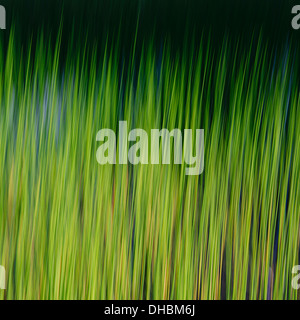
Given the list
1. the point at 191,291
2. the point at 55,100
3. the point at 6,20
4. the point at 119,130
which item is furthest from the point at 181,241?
the point at 6,20

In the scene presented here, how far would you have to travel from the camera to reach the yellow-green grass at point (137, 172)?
0.74 metres

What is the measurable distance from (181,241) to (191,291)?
9cm

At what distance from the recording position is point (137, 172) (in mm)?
742

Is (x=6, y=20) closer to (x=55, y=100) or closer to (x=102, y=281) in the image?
(x=55, y=100)

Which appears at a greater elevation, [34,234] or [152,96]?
[152,96]

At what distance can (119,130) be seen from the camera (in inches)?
29.2

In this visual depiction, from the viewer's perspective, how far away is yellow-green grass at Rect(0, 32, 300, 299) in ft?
2.44

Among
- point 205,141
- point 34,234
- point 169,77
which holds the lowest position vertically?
point 34,234

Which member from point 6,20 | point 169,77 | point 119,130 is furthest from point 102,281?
point 6,20

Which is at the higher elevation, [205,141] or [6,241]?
[205,141]
